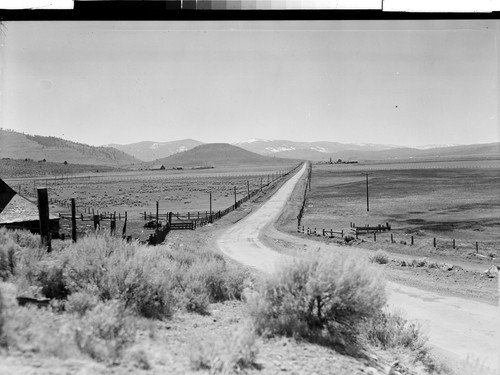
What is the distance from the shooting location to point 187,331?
5020 mm

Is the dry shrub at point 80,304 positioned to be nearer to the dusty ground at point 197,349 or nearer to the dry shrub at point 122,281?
the dry shrub at point 122,281

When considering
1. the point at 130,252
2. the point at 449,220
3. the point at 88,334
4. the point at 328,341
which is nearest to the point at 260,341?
the point at 328,341

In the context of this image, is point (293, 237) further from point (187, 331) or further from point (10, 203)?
point (187, 331)

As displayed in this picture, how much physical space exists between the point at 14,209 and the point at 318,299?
59.3 ft

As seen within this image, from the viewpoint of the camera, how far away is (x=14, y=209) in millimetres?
18625

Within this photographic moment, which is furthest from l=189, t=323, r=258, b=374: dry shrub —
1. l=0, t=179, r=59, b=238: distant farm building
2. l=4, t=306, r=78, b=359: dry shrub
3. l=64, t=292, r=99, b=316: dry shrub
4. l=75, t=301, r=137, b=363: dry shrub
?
l=0, t=179, r=59, b=238: distant farm building

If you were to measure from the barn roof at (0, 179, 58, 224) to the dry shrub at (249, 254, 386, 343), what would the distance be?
16.3 m

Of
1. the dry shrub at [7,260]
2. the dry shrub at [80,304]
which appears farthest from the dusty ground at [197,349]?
the dry shrub at [7,260]

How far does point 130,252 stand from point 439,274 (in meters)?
13.3

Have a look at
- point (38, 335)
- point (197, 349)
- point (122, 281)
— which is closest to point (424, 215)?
point (122, 281)

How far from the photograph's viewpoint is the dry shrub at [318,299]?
5.15m

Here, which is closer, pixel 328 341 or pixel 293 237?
pixel 328 341

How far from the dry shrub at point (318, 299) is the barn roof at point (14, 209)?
16.3 meters

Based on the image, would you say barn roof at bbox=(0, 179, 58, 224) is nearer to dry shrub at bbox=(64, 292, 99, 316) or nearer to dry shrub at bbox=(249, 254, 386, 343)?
dry shrub at bbox=(64, 292, 99, 316)
